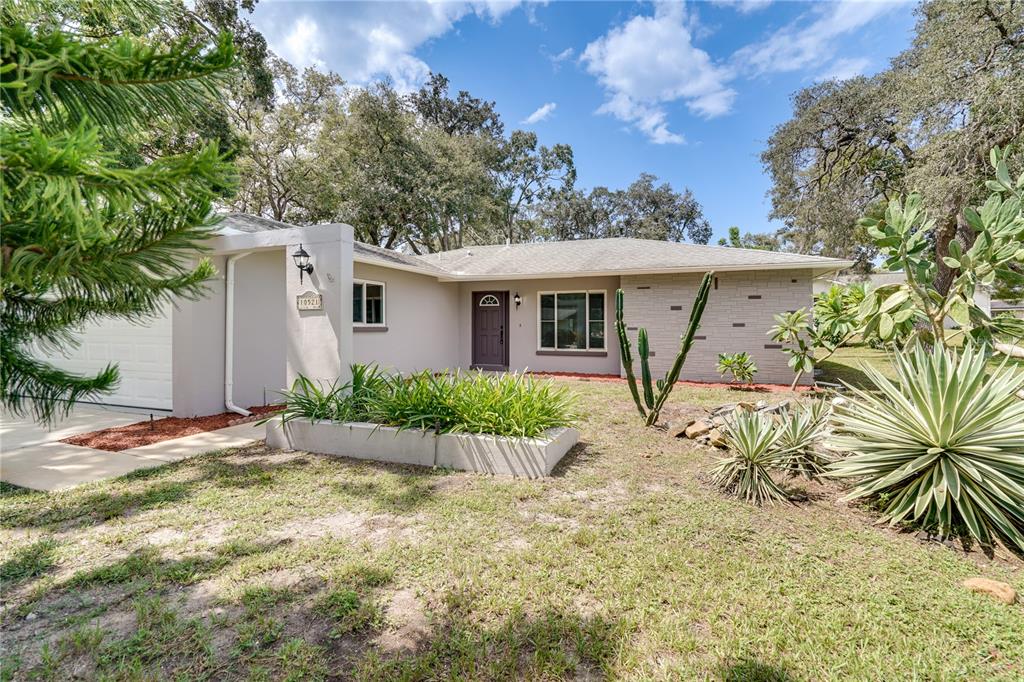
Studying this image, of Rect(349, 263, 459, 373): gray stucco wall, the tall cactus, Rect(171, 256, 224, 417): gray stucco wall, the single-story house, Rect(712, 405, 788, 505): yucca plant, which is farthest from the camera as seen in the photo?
Rect(349, 263, 459, 373): gray stucco wall

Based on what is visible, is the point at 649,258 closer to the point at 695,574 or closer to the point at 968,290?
the point at 968,290

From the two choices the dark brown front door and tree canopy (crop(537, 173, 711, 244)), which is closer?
the dark brown front door

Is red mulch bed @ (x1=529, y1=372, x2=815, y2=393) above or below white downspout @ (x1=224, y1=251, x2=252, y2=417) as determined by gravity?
below

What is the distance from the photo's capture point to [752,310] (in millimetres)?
10648

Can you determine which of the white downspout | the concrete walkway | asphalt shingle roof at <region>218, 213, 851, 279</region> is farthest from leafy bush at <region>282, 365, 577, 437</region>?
asphalt shingle roof at <region>218, 213, 851, 279</region>

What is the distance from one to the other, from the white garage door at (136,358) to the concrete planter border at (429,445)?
3.19 m

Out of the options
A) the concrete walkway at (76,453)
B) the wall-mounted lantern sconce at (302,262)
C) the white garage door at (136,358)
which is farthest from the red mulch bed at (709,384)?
the white garage door at (136,358)

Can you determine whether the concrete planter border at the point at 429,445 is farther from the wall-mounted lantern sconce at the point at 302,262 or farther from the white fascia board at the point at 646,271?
the white fascia board at the point at 646,271

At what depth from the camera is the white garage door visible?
737 cm

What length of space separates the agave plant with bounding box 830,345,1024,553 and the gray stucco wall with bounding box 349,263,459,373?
323 inches

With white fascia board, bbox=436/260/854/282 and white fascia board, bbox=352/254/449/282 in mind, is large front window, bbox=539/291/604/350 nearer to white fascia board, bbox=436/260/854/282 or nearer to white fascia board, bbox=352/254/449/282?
white fascia board, bbox=436/260/854/282

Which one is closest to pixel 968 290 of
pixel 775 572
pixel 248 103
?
pixel 775 572

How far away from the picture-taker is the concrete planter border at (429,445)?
15.5 feet

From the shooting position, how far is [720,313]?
1091 centimetres
